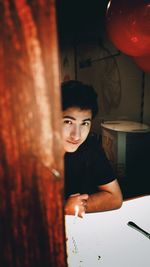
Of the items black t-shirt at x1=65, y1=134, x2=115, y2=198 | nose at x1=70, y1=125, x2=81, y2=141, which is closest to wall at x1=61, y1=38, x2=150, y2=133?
black t-shirt at x1=65, y1=134, x2=115, y2=198

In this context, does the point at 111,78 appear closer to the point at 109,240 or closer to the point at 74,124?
→ the point at 74,124

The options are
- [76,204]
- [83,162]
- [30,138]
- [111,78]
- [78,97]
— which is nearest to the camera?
[30,138]

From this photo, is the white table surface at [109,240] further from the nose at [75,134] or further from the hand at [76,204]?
the nose at [75,134]

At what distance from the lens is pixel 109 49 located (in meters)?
4.39

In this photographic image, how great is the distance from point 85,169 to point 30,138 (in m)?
1.73

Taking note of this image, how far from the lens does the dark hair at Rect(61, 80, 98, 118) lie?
5.99 feet

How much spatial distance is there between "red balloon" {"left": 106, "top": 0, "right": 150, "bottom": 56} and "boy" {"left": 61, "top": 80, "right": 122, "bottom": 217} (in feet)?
1.69

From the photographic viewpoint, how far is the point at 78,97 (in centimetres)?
189

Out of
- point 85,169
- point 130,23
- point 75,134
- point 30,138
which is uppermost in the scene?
point 130,23

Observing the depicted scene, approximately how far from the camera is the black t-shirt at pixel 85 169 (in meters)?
2.06

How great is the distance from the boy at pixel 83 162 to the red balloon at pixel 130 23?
1.69ft

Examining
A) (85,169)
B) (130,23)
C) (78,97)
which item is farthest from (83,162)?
(130,23)

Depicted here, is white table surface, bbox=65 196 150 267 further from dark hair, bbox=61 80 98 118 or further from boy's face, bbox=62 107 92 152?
dark hair, bbox=61 80 98 118

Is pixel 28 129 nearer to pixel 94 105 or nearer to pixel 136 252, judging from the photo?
pixel 136 252
